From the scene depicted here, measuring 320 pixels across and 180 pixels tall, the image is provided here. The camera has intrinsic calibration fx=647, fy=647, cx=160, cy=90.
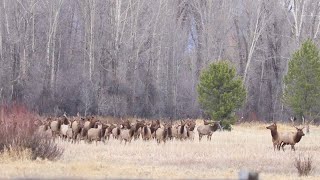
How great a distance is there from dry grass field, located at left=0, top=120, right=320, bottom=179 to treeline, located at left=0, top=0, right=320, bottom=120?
2014cm

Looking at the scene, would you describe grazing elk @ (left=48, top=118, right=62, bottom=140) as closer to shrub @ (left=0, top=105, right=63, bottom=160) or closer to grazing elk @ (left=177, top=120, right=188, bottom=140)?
grazing elk @ (left=177, top=120, right=188, bottom=140)

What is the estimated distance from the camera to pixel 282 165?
19609 millimetres

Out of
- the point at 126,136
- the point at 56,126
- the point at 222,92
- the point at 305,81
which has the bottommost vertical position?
the point at 126,136

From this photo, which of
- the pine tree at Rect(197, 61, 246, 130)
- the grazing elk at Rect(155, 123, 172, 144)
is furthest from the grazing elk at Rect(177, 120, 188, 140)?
the pine tree at Rect(197, 61, 246, 130)

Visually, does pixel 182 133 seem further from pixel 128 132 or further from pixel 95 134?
pixel 95 134

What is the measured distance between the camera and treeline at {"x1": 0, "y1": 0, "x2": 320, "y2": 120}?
4672 cm

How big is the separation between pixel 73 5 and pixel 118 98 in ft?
44.1

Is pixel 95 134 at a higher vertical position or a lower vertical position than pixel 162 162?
higher

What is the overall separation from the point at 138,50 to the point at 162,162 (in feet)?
103

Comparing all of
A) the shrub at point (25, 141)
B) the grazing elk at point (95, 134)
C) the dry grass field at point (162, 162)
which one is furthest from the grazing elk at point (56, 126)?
the shrub at point (25, 141)

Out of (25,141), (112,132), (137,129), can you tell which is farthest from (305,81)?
(25,141)

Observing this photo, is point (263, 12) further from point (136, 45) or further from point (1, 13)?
point (1, 13)

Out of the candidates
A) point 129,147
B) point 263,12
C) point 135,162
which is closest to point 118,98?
point 263,12

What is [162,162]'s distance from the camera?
63.4 feet
